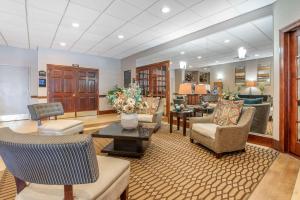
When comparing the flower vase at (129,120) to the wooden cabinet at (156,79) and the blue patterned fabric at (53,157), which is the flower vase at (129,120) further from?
the wooden cabinet at (156,79)

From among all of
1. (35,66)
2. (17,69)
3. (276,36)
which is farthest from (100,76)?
(276,36)

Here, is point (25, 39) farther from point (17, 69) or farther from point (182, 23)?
point (182, 23)

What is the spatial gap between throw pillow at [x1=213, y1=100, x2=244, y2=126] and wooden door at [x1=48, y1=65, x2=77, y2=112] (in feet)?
19.2

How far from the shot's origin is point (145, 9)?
11.4 feet

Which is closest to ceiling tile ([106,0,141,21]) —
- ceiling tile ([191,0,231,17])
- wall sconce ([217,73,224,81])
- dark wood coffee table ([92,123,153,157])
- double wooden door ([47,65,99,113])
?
ceiling tile ([191,0,231,17])

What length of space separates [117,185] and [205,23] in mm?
4066

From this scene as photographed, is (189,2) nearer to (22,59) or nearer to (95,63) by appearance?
(95,63)

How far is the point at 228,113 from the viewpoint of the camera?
10.7 feet

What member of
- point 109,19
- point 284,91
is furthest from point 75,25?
point 284,91

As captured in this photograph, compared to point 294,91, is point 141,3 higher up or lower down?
higher up

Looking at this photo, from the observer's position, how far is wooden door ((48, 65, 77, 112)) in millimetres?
6693

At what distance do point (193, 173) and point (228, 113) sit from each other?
4.92 ft

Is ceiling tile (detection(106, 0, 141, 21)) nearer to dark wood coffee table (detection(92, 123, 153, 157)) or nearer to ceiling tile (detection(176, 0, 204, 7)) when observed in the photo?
ceiling tile (detection(176, 0, 204, 7))

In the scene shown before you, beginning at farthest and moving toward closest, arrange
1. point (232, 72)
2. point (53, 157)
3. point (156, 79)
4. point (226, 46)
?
point (156, 79) < point (232, 72) < point (226, 46) < point (53, 157)
